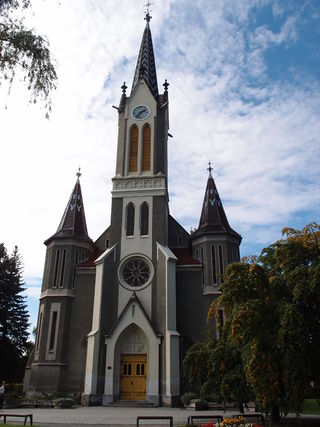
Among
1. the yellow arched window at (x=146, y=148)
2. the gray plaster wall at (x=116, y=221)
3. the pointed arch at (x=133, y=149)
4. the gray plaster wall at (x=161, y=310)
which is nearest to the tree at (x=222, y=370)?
the gray plaster wall at (x=161, y=310)

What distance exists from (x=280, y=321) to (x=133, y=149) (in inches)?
903

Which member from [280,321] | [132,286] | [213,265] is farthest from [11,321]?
[280,321]

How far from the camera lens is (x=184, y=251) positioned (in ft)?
101

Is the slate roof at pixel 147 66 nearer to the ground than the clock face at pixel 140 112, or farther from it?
farther from it

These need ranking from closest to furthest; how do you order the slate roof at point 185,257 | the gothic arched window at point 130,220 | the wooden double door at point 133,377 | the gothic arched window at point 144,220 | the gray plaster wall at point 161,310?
the gray plaster wall at point 161,310, the wooden double door at point 133,377, the slate roof at point 185,257, the gothic arched window at point 144,220, the gothic arched window at point 130,220

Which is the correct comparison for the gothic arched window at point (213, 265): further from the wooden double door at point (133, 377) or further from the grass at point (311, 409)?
the grass at point (311, 409)

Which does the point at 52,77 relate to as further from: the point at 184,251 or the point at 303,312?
the point at 184,251

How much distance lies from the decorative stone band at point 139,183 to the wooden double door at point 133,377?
12.1 meters

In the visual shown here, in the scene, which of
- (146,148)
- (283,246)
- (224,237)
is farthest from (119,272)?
(283,246)

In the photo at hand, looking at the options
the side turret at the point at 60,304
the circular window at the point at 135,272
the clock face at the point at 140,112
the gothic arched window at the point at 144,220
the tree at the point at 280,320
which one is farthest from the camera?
the clock face at the point at 140,112

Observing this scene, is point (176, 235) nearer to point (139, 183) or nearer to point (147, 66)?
point (139, 183)

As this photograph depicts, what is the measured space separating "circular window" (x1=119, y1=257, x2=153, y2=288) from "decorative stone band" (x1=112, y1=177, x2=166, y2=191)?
18.7ft

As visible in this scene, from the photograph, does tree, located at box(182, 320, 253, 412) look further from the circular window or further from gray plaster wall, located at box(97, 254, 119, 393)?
the circular window

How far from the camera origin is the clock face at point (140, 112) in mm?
33719
